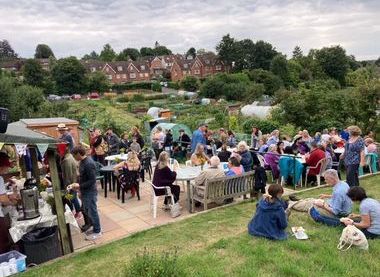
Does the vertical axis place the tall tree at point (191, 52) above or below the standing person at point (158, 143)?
above

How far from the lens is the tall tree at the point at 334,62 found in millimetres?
73062

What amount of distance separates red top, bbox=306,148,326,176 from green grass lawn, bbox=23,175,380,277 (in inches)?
116

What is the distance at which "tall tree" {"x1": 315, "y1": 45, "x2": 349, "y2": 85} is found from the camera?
7306 cm

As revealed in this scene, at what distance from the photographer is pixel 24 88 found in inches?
1268

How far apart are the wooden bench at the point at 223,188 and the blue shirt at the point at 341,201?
2082 mm

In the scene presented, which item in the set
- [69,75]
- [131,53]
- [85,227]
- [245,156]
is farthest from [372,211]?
[131,53]

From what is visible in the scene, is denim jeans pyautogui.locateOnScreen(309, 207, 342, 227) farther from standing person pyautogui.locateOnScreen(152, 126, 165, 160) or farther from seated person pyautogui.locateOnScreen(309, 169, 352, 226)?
standing person pyautogui.locateOnScreen(152, 126, 165, 160)

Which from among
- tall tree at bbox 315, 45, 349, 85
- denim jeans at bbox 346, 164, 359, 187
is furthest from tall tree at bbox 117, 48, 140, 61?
denim jeans at bbox 346, 164, 359, 187

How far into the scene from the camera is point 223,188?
7305mm

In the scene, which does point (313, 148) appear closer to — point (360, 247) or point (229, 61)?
point (360, 247)

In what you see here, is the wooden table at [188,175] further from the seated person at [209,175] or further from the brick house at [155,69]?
the brick house at [155,69]

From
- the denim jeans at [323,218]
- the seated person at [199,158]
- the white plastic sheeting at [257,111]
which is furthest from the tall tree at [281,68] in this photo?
the denim jeans at [323,218]

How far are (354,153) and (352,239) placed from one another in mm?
2646

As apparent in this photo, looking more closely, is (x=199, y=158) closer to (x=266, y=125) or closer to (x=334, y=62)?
(x=266, y=125)
